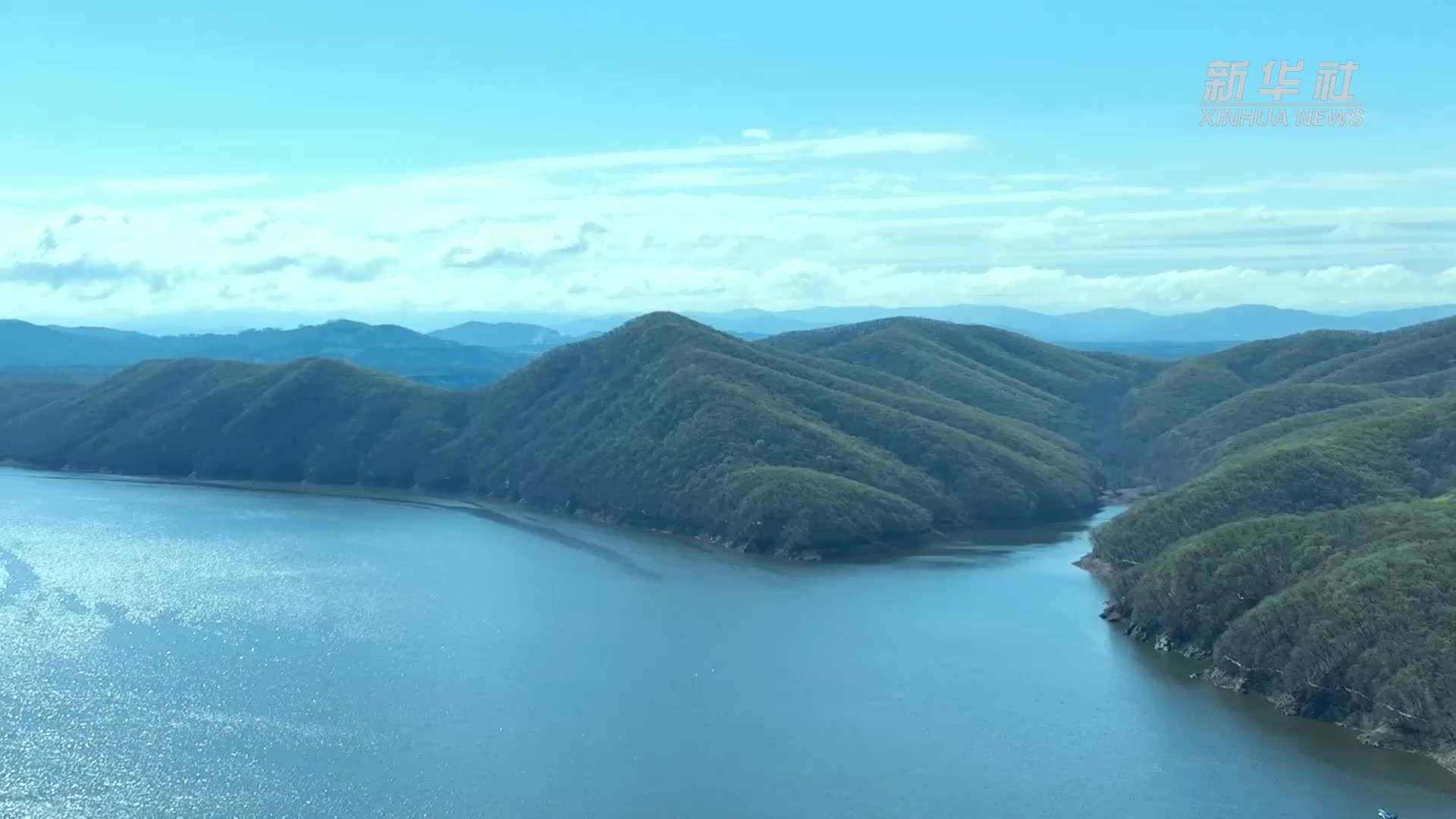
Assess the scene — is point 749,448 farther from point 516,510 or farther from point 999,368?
point 999,368

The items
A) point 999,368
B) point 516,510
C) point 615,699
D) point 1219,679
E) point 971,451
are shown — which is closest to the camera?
point 615,699

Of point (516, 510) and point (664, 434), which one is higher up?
point (664, 434)

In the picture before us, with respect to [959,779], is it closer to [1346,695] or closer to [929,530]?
[1346,695]

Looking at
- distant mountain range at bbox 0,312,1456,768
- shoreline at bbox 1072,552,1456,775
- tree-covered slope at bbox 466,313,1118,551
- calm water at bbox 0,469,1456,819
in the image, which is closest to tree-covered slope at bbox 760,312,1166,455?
distant mountain range at bbox 0,312,1456,768

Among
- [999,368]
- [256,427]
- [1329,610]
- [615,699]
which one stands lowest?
[615,699]

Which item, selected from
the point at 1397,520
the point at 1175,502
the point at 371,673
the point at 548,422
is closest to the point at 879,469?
the point at 1175,502

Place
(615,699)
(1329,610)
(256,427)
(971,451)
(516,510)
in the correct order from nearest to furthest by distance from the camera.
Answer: (1329,610), (615,699), (516,510), (971,451), (256,427)

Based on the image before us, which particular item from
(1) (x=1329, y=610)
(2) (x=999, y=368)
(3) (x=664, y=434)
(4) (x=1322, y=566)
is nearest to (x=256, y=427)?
(3) (x=664, y=434)
